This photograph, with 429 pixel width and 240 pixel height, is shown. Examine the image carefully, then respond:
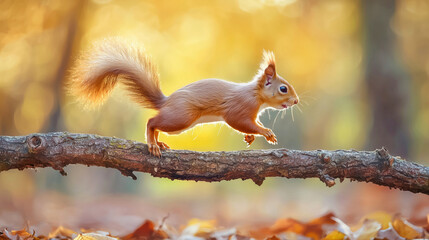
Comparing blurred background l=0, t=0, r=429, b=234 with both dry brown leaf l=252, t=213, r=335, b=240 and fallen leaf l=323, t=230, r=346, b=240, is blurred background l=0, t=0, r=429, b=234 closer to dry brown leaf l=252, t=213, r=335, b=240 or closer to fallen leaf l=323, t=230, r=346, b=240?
dry brown leaf l=252, t=213, r=335, b=240

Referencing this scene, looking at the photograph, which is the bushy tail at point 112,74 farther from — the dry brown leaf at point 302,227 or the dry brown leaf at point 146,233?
the dry brown leaf at point 302,227

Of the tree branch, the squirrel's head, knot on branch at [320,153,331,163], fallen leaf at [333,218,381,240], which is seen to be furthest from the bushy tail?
fallen leaf at [333,218,381,240]

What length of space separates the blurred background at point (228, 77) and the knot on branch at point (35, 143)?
173 centimetres

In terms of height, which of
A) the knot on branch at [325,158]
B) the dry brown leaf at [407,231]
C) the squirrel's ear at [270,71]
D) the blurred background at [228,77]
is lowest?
the dry brown leaf at [407,231]

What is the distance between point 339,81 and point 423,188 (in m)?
11.2

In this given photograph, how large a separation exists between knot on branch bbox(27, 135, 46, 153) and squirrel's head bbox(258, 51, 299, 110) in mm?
1119

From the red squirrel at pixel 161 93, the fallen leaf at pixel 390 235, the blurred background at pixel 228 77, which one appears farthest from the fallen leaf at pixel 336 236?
the blurred background at pixel 228 77

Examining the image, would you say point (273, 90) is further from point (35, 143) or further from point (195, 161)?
point (35, 143)

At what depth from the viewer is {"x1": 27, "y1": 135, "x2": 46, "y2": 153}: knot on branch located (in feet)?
6.17

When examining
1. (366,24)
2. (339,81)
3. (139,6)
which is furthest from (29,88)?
(339,81)

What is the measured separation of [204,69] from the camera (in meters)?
10.3

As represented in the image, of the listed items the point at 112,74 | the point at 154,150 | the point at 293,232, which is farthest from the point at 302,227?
the point at 112,74

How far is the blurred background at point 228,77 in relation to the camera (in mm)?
5586

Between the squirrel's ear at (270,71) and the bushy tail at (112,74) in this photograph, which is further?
the squirrel's ear at (270,71)
